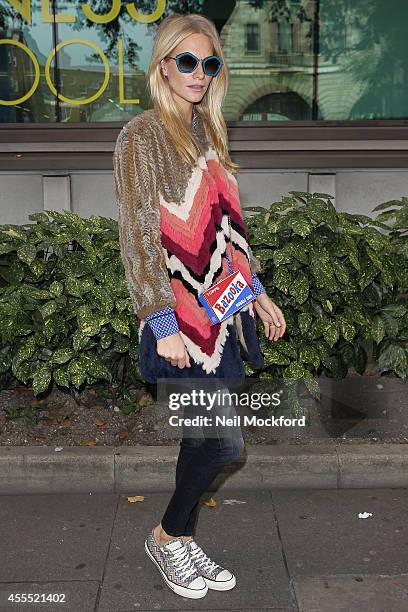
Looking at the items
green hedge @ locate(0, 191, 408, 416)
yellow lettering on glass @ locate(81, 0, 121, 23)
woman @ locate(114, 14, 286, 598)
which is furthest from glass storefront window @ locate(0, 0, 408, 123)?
woman @ locate(114, 14, 286, 598)

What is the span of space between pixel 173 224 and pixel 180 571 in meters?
1.49

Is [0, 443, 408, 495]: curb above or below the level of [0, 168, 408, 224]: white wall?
below

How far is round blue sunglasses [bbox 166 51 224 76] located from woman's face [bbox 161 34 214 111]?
1 cm

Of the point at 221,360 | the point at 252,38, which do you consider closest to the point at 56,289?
the point at 221,360

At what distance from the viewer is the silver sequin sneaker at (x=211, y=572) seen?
3566 mm

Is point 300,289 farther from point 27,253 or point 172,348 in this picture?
point 172,348

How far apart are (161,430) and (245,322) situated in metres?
1.80

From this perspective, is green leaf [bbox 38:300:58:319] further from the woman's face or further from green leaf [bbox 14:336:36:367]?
the woman's face

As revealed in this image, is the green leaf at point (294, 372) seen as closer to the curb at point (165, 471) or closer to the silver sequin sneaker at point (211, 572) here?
the curb at point (165, 471)

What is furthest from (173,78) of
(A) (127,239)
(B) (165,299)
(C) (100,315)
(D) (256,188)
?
(D) (256,188)

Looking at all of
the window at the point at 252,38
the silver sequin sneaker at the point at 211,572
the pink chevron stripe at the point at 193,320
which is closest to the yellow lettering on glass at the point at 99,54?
the window at the point at 252,38

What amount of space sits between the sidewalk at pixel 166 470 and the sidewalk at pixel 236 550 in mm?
53

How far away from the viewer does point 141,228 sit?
9.95 feet

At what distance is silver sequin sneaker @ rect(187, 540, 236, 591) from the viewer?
11.7 feet
